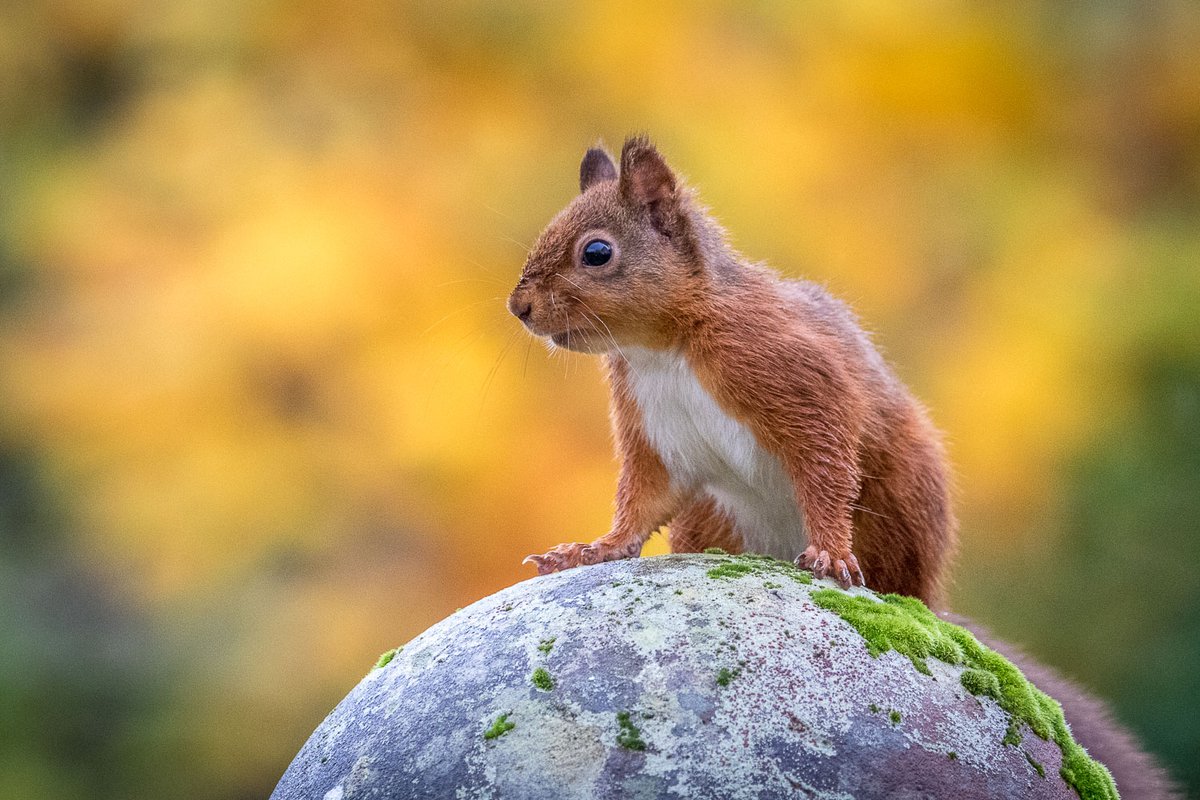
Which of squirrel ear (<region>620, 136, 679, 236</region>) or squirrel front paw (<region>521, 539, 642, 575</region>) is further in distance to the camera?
squirrel ear (<region>620, 136, 679, 236</region>)

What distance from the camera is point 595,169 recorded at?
153 inches

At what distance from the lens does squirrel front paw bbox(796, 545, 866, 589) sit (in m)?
3.17

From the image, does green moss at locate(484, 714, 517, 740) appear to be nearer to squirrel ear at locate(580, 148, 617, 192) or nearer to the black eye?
the black eye

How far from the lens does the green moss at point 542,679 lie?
2719mm

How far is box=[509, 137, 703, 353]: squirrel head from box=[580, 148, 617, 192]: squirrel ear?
0.31 m

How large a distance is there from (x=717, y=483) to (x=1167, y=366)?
4.41 metres

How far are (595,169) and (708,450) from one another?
892 millimetres

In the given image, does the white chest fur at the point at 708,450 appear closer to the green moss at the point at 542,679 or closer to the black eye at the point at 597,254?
the black eye at the point at 597,254

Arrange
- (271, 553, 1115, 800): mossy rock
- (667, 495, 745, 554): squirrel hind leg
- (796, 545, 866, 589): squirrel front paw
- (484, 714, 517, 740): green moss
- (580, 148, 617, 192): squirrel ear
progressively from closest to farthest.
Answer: (271, 553, 1115, 800): mossy rock < (484, 714, 517, 740): green moss < (796, 545, 866, 589): squirrel front paw < (667, 495, 745, 554): squirrel hind leg < (580, 148, 617, 192): squirrel ear

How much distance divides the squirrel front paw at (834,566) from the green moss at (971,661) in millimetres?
96

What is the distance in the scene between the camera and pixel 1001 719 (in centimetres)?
288

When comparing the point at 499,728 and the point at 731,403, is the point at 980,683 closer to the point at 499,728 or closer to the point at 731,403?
the point at 731,403

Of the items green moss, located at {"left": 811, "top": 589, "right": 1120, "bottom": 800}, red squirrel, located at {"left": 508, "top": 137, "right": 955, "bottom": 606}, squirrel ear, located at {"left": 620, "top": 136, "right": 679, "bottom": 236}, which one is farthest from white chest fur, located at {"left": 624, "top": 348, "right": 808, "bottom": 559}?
green moss, located at {"left": 811, "top": 589, "right": 1120, "bottom": 800}

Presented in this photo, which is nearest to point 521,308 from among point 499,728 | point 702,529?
point 702,529
